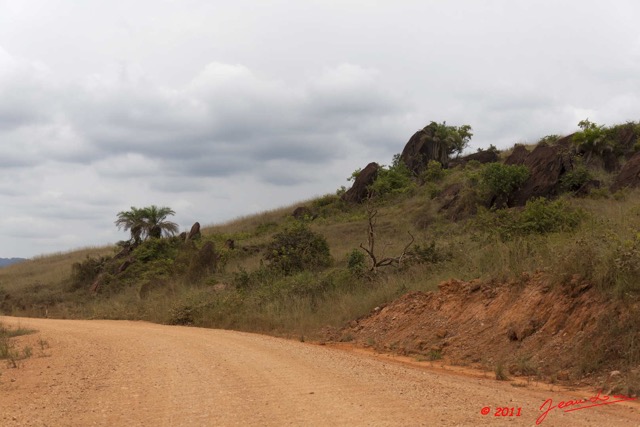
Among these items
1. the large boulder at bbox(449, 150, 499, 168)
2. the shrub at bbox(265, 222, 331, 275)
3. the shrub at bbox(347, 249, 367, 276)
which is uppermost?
the large boulder at bbox(449, 150, 499, 168)

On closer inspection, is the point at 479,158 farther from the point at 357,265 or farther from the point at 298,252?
the point at 357,265

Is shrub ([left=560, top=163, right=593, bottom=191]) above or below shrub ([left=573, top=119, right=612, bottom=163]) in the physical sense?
below

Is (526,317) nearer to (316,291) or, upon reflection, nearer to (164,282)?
(316,291)

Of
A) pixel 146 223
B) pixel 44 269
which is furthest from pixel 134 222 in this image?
pixel 44 269

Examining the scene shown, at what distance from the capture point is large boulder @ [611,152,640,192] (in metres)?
30.4

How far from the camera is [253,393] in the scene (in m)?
8.42

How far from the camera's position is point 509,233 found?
21.0 metres

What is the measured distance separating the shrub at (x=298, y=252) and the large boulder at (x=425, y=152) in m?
24.7

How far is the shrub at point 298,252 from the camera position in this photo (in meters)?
28.2

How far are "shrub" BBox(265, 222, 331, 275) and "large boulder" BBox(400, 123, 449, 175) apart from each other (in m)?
24.7

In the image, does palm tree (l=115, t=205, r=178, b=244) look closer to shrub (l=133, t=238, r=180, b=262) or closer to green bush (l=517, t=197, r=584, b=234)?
shrub (l=133, t=238, r=180, b=262)

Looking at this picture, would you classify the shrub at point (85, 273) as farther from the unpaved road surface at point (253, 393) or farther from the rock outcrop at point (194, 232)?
the unpaved road surface at point (253, 393)
